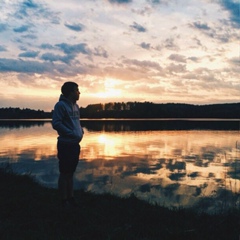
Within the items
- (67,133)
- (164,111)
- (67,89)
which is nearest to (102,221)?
(67,133)

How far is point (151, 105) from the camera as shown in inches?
6658

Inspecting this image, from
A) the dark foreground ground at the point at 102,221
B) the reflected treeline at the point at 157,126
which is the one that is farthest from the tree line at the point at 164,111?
the dark foreground ground at the point at 102,221

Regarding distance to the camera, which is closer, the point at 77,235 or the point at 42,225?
the point at 77,235

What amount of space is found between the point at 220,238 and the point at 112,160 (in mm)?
13974

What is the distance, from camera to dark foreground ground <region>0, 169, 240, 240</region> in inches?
205

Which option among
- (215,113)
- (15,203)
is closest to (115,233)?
(15,203)

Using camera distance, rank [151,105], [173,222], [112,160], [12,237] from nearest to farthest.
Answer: [12,237]
[173,222]
[112,160]
[151,105]

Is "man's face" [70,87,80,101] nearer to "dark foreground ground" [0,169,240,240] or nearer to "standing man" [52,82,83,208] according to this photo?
"standing man" [52,82,83,208]

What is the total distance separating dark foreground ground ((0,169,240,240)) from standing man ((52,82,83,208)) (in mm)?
569

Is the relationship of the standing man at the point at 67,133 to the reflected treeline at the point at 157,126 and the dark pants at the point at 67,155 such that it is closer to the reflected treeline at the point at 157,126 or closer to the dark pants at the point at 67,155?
the dark pants at the point at 67,155

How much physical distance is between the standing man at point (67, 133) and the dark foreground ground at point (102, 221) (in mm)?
569

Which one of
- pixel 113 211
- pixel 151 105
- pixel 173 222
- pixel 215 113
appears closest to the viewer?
pixel 173 222

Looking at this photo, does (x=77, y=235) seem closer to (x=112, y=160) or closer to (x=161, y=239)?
(x=161, y=239)

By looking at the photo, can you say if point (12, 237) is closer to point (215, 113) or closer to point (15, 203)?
point (15, 203)
